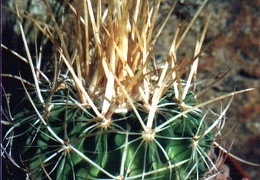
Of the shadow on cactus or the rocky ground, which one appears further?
the rocky ground

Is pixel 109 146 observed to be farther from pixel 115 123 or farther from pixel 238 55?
pixel 238 55

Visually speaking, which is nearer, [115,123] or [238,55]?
[115,123]

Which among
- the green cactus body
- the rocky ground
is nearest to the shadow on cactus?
the green cactus body

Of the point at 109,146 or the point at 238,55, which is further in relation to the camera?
the point at 238,55

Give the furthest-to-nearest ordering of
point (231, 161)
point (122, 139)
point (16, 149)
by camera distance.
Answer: point (231, 161)
point (16, 149)
point (122, 139)

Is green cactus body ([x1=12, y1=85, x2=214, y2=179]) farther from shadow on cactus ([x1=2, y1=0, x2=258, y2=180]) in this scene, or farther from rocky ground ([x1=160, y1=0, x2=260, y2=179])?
rocky ground ([x1=160, y1=0, x2=260, y2=179])

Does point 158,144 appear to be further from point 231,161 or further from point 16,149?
point 231,161

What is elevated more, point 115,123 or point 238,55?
point 115,123

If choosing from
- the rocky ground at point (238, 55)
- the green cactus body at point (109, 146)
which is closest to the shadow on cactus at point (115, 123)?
the green cactus body at point (109, 146)

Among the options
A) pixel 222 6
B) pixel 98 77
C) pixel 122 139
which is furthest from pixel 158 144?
pixel 222 6

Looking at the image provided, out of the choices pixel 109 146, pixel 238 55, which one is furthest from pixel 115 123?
pixel 238 55

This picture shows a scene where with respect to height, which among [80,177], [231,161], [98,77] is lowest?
[231,161]
